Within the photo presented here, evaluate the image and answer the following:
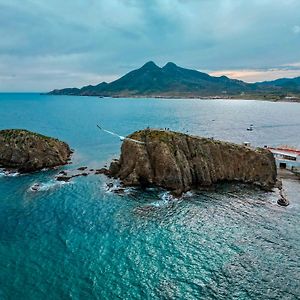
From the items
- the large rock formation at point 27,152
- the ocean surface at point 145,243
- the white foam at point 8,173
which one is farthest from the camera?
the large rock formation at point 27,152

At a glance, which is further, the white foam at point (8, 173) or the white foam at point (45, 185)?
the white foam at point (8, 173)

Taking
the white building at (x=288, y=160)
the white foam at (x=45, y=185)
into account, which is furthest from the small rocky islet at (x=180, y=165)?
the white building at (x=288, y=160)

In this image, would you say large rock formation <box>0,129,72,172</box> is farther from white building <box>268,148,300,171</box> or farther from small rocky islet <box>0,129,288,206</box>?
white building <box>268,148,300,171</box>

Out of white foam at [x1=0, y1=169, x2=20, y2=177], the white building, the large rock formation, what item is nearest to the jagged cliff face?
the white building

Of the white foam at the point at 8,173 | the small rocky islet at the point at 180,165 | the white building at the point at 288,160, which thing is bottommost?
the white building at the point at 288,160

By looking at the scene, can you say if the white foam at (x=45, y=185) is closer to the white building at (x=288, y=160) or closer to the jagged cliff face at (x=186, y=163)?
the jagged cliff face at (x=186, y=163)

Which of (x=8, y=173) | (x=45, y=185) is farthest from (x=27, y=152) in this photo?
(x=45, y=185)

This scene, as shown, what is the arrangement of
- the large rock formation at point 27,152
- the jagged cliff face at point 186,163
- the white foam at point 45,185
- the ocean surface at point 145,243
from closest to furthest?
the ocean surface at point 145,243
the white foam at point 45,185
the jagged cliff face at point 186,163
the large rock formation at point 27,152
